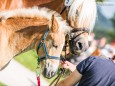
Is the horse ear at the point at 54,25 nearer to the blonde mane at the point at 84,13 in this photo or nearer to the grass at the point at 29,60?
the blonde mane at the point at 84,13

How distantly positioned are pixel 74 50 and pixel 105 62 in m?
3.40

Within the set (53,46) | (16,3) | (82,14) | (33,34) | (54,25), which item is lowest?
(82,14)

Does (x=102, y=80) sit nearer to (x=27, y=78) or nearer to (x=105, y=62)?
(x=105, y=62)

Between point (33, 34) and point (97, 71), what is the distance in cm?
187

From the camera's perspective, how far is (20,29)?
577 centimetres

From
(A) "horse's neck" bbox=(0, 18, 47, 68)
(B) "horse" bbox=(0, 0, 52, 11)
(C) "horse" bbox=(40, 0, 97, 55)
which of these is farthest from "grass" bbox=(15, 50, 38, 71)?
(A) "horse's neck" bbox=(0, 18, 47, 68)

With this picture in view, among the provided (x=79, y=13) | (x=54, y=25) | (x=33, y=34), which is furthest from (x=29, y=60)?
(x=54, y=25)

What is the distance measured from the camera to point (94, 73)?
408 cm

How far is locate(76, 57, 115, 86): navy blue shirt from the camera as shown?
408cm

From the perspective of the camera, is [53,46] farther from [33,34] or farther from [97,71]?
[97,71]

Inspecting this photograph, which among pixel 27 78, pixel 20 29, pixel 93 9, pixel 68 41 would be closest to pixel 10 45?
pixel 20 29

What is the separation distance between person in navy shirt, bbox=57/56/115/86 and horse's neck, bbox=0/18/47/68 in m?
1.75

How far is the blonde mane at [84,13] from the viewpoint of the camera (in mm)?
7934

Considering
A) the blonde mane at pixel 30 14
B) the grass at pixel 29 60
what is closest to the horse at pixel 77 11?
the blonde mane at pixel 30 14
